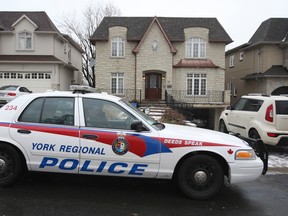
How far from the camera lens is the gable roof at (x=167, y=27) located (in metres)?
27.2

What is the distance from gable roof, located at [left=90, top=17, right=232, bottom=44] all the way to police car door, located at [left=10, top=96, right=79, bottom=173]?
22.2m

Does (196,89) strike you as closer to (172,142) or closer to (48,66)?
(48,66)

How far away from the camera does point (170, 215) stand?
4.50 meters

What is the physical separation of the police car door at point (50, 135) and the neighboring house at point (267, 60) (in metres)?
25.1

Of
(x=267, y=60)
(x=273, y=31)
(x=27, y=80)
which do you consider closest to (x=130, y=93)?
(x=27, y=80)

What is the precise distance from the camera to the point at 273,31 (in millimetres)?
29641

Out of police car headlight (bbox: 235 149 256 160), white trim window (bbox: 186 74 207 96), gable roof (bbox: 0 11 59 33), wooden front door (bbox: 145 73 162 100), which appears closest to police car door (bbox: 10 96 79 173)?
police car headlight (bbox: 235 149 256 160)

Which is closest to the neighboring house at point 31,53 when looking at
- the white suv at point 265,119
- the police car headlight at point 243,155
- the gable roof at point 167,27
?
the gable roof at point 167,27

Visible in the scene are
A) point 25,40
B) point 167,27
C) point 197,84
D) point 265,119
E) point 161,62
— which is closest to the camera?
point 265,119

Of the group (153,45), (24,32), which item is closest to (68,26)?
(24,32)

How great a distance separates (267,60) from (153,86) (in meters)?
10.2

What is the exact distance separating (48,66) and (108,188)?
23.2m

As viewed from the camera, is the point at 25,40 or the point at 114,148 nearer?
the point at 114,148

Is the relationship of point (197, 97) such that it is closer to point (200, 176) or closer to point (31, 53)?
point (31, 53)
